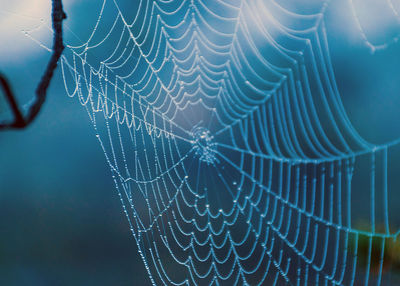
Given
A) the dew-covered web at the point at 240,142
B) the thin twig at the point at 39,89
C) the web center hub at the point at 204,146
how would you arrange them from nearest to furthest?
the thin twig at the point at 39,89 < the web center hub at the point at 204,146 < the dew-covered web at the point at 240,142

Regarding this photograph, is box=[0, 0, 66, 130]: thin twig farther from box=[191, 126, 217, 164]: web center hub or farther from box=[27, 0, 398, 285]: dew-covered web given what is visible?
box=[27, 0, 398, 285]: dew-covered web

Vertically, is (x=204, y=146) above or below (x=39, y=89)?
above

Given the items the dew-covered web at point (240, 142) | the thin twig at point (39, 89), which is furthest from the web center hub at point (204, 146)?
the thin twig at point (39, 89)

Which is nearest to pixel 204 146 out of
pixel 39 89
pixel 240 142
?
pixel 39 89

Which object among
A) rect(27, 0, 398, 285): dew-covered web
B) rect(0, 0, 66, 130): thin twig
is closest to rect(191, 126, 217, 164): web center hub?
rect(27, 0, 398, 285): dew-covered web

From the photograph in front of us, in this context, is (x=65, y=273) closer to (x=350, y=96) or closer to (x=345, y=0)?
(x=350, y=96)

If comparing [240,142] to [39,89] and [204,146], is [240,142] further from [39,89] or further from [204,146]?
[39,89]

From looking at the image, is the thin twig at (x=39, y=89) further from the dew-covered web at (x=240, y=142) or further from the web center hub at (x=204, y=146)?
the dew-covered web at (x=240, y=142)

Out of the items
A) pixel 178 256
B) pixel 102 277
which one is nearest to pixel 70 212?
pixel 102 277

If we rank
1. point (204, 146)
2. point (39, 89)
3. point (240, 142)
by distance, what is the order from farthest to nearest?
point (240, 142) → point (204, 146) → point (39, 89)
